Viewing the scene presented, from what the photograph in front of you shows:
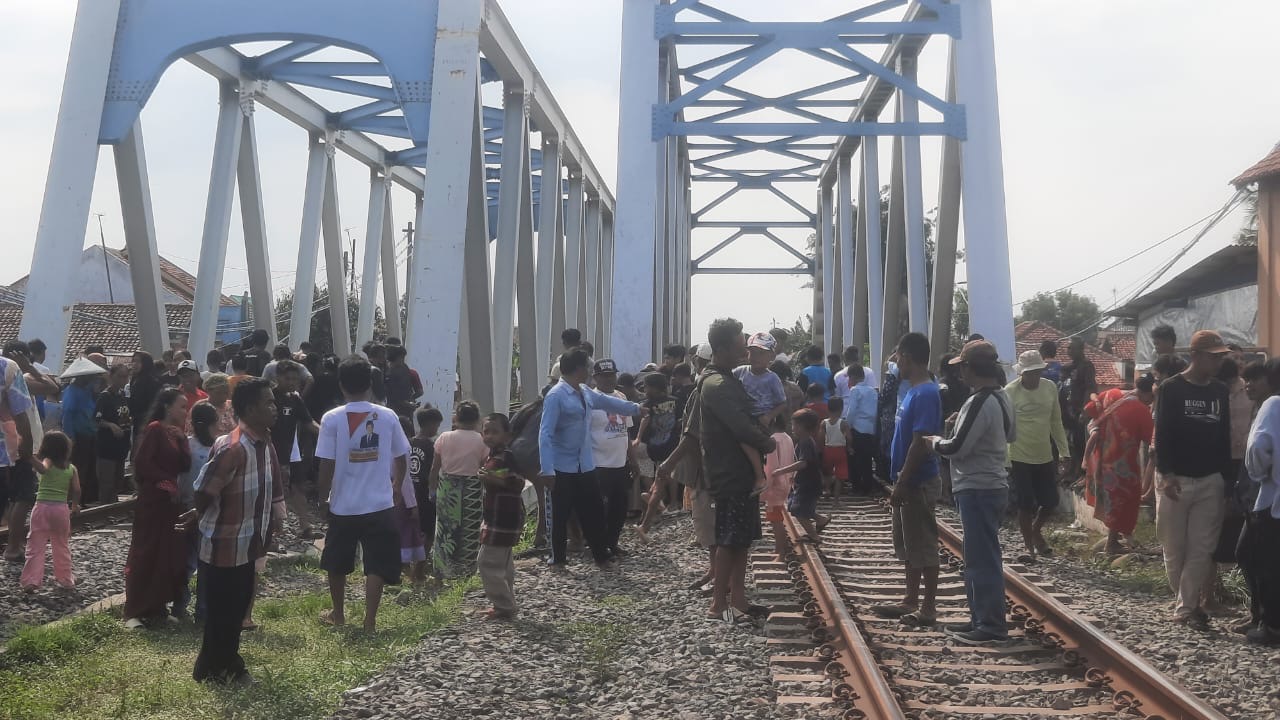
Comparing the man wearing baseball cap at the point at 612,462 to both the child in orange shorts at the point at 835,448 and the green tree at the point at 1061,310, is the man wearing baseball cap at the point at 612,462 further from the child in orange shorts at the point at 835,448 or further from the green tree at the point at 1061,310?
the green tree at the point at 1061,310

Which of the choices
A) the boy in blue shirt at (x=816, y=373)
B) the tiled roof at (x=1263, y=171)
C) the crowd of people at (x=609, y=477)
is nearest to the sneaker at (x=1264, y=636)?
the crowd of people at (x=609, y=477)

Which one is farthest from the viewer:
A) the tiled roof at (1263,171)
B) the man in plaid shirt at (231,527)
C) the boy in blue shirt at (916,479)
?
the tiled roof at (1263,171)

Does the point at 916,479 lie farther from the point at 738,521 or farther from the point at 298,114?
the point at 298,114

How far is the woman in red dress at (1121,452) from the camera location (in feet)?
30.9

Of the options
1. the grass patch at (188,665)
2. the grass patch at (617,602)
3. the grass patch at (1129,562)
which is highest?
the grass patch at (1129,562)

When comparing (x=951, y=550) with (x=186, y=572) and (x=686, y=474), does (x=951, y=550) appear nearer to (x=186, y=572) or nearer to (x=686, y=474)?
(x=686, y=474)

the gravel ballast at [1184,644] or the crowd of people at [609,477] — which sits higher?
the crowd of people at [609,477]

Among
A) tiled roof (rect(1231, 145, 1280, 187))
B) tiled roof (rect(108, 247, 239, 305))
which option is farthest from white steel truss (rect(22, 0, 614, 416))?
tiled roof (rect(108, 247, 239, 305))

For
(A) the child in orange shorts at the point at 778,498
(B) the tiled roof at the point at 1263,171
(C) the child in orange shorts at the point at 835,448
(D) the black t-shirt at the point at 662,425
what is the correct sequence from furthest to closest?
(B) the tiled roof at the point at 1263,171
(C) the child in orange shorts at the point at 835,448
(D) the black t-shirt at the point at 662,425
(A) the child in orange shorts at the point at 778,498

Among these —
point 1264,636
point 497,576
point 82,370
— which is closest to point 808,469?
point 497,576

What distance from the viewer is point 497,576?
6.98 m

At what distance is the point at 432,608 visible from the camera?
7539 mm

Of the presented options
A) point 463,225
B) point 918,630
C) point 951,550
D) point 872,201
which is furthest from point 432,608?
point 872,201

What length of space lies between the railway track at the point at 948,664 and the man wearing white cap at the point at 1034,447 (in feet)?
4.60
